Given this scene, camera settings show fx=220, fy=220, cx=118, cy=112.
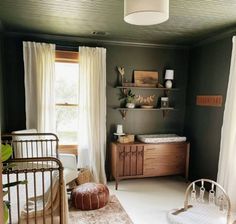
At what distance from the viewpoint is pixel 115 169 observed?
3.70 m

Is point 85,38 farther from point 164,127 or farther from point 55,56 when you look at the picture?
point 164,127

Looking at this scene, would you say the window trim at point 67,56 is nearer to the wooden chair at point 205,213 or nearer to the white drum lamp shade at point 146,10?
the white drum lamp shade at point 146,10

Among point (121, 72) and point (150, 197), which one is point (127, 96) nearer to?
point (121, 72)

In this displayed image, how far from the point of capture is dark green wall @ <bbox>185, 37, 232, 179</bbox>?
3.38 meters

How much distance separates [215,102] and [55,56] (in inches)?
106

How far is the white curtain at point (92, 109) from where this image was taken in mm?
3705

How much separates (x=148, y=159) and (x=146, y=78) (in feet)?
4.86

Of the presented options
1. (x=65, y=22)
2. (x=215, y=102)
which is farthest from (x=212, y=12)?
(x=65, y=22)

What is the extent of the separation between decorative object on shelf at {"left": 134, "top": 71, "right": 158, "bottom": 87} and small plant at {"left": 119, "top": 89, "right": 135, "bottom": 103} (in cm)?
21

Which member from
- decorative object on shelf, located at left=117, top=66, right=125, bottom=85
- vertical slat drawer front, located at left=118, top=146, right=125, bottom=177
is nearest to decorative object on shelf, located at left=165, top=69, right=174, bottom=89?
decorative object on shelf, located at left=117, top=66, right=125, bottom=85

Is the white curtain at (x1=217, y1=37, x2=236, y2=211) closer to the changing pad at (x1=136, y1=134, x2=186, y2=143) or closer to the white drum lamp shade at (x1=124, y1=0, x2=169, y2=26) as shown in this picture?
the changing pad at (x1=136, y1=134, x2=186, y2=143)

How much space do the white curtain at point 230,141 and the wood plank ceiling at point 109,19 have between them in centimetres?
57

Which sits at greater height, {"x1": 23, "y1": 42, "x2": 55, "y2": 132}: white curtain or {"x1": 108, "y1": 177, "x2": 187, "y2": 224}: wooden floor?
{"x1": 23, "y1": 42, "x2": 55, "y2": 132}: white curtain

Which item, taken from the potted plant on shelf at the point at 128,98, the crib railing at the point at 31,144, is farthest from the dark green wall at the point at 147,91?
the crib railing at the point at 31,144
